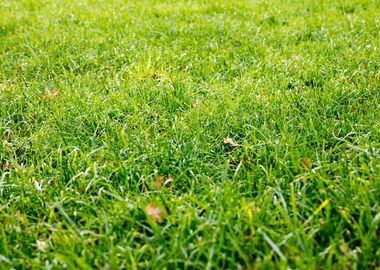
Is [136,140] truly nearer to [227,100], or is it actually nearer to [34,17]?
[227,100]

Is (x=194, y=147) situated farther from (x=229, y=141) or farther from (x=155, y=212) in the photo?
(x=155, y=212)

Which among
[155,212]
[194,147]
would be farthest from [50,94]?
[155,212]

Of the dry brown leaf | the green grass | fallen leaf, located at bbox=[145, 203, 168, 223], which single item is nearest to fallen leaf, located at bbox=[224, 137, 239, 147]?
the green grass

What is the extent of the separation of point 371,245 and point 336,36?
3116 mm

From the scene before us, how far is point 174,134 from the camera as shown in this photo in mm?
2719

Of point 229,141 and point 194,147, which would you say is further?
point 229,141

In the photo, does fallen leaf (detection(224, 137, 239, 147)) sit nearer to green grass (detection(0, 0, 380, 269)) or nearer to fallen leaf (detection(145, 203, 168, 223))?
green grass (detection(0, 0, 380, 269))

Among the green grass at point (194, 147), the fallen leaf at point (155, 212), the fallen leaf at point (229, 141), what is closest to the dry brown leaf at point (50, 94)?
the green grass at point (194, 147)

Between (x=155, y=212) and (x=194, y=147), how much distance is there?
2.07 ft

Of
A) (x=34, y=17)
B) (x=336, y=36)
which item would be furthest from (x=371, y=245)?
(x=34, y=17)

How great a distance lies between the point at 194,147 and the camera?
2484mm

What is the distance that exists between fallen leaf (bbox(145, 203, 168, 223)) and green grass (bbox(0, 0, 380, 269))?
0.8 inches

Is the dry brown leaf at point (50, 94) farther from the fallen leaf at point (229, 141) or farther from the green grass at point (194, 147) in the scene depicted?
the fallen leaf at point (229, 141)

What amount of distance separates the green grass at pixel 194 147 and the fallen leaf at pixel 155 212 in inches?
0.8
